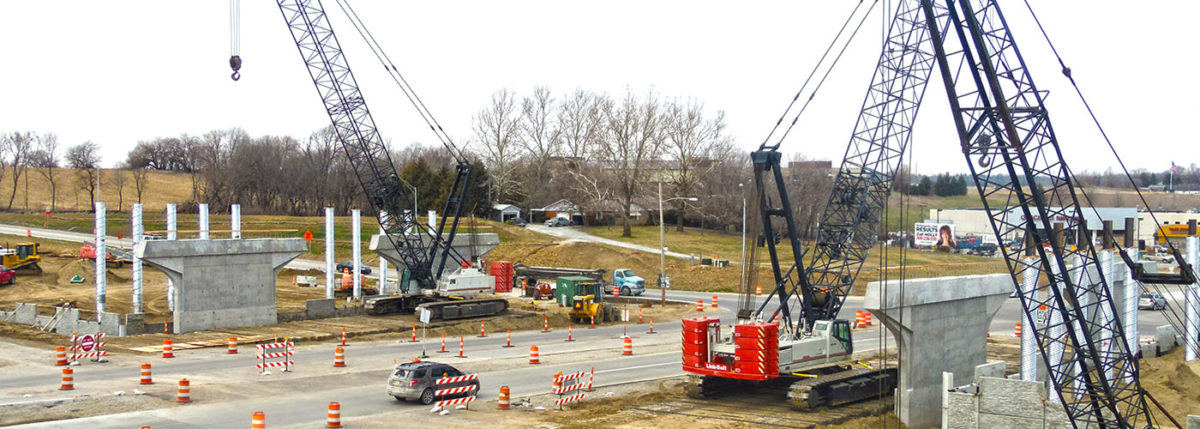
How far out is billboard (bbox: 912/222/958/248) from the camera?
9000cm

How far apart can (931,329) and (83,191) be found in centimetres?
12300

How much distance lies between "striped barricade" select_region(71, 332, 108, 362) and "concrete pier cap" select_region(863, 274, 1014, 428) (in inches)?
982

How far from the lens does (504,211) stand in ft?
360

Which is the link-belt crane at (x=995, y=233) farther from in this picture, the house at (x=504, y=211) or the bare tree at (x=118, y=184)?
the bare tree at (x=118, y=184)

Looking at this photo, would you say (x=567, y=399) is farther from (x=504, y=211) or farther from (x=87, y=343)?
(x=504, y=211)

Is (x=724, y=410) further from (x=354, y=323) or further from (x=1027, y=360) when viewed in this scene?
(x=354, y=323)

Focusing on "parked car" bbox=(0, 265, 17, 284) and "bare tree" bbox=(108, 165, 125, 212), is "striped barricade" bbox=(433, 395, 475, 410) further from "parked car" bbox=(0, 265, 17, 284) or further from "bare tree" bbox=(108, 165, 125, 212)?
"bare tree" bbox=(108, 165, 125, 212)

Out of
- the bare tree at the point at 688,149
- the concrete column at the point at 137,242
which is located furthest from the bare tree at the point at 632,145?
the concrete column at the point at 137,242

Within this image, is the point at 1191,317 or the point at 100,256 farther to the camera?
the point at 1191,317

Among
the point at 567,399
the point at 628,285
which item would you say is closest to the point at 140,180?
the point at 628,285

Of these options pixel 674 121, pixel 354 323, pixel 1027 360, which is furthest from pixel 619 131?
pixel 1027 360

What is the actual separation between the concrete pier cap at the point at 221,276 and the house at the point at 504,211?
64.0 m

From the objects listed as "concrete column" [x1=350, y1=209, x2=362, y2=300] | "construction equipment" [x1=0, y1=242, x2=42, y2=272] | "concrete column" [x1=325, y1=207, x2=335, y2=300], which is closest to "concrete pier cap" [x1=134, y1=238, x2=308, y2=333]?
"concrete column" [x1=325, y1=207, x2=335, y2=300]

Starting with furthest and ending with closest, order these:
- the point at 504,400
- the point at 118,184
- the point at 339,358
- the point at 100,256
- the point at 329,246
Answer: the point at 118,184 < the point at 329,246 < the point at 100,256 < the point at 339,358 < the point at 504,400
